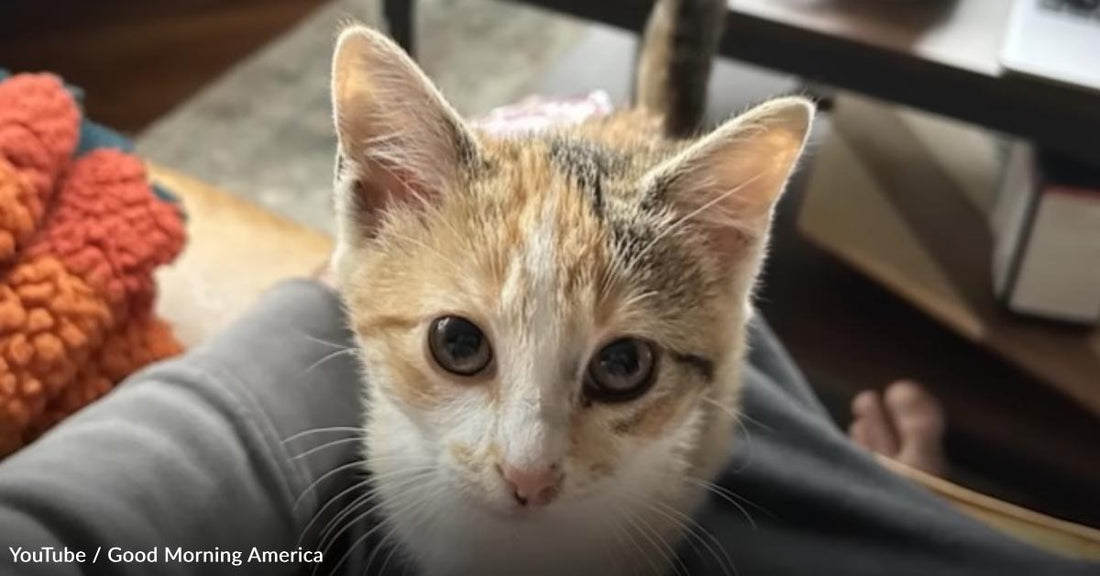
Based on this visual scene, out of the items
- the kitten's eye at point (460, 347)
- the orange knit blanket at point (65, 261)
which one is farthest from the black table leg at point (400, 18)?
the kitten's eye at point (460, 347)

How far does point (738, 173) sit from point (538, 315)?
17 cm

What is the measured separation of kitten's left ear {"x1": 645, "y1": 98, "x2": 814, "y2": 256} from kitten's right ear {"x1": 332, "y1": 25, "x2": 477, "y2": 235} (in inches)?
5.8

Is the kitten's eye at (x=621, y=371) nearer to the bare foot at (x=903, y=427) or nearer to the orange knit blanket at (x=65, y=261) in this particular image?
the orange knit blanket at (x=65, y=261)

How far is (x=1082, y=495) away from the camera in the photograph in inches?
57.8

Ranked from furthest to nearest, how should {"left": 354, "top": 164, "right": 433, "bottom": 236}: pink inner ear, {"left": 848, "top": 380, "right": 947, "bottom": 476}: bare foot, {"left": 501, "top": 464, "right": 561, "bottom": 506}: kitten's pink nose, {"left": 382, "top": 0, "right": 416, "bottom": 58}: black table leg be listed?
{"left": 382, "top": 0, "right": 416, "bottom": 58}: black table leg < {"left": 848, "top": 380, "right": 947, "bottom": 476}: bare foot < {"left": 354, "top": 164, "right": 433, "bottom": 236}: pink inner ear < {"left": 501, "top": 464, "right": 561, "bottom": 506}: kitten's pink nose

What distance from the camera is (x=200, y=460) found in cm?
83

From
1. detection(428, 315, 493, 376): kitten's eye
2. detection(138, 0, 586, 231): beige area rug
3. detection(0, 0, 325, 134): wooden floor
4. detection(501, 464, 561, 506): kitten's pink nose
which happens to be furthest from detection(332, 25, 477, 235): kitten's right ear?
detection(0, 0, 325, 134): wooden floor

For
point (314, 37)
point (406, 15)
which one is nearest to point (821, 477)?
point (406, 15)

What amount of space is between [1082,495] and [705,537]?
761 millimetres

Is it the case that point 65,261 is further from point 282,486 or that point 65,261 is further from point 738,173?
point 738,173

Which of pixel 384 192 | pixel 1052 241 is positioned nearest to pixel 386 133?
pixel 384 192

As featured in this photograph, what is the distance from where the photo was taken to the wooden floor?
7.00 ft

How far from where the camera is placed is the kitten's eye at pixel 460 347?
0.79m

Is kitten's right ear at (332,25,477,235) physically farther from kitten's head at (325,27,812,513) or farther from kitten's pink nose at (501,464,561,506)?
kitten's pink nose at (501,464,561,506)
